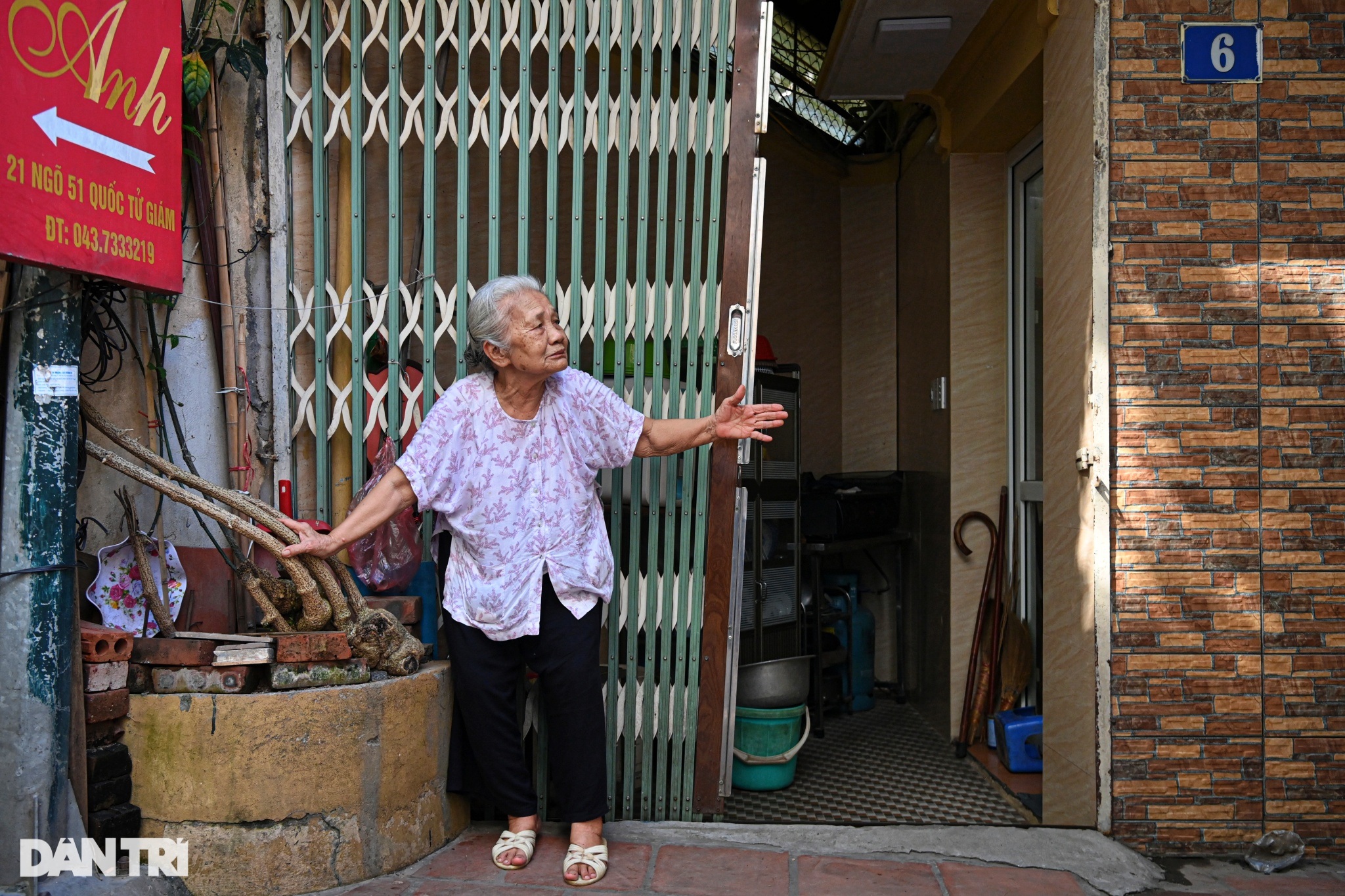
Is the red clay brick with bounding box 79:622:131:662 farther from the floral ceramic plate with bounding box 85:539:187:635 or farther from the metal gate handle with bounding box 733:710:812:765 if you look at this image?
the metal gate handle with bounding box 733:710:812:765

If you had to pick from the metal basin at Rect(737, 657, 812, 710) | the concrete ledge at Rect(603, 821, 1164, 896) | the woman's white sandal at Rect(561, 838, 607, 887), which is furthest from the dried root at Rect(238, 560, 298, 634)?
the metal basin at Rect(737, 657, 812, 710)

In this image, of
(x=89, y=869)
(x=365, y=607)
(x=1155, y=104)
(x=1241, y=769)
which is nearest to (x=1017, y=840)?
(x=1241, y=769)

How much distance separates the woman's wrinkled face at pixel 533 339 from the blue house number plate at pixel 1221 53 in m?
1.90

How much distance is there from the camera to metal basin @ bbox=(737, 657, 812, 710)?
3500 mm

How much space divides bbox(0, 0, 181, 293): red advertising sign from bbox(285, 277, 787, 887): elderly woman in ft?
2.52

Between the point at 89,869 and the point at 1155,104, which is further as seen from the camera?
the point at 1155,104

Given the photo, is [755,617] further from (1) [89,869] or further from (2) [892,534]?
(1) [89,869]

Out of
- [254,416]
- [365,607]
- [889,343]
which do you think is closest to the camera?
[365,607]

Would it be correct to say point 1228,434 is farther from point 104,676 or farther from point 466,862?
point 104,676

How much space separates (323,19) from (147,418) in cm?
130

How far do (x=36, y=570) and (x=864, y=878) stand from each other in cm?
210

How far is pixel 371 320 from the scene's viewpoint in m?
2.94

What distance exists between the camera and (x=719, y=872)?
2518 mm

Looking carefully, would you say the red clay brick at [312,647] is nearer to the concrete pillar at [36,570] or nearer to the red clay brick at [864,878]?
the concrete pillar at [36,570]
